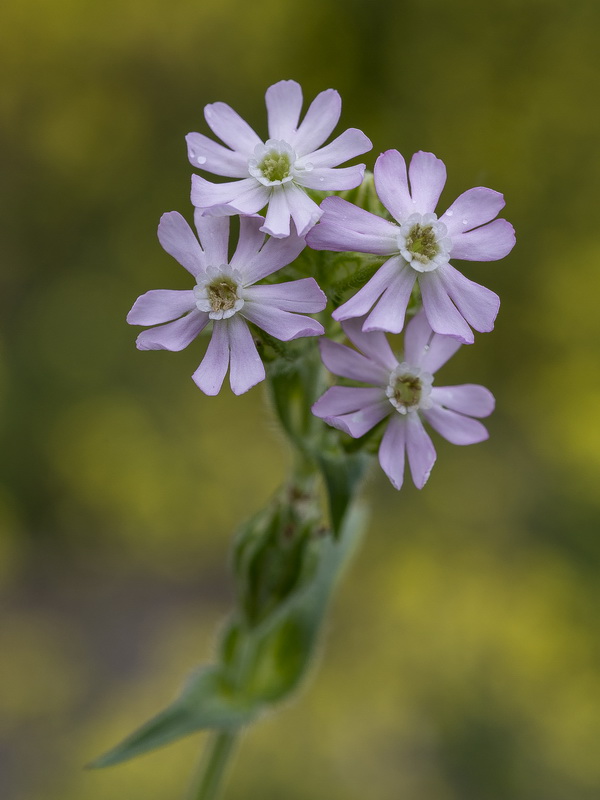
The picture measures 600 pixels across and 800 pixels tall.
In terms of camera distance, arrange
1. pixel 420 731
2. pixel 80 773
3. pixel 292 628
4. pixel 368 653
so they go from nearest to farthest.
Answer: pixel 292 628 → pixel 80 773 → pixel 420 731 → pixel 368 653

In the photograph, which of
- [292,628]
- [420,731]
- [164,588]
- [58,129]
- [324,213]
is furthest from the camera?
[58,129]

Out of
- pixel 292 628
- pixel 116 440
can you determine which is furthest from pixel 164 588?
pixel 292 628

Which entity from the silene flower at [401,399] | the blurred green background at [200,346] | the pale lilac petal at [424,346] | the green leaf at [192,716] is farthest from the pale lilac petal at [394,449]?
the blurred green background at [200,346]

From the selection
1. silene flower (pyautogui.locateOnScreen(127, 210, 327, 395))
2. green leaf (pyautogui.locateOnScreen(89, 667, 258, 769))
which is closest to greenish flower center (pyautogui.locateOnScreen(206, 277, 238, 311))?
silene flower (pyautogui.locateOnScreen(127, 210, 327, 395))

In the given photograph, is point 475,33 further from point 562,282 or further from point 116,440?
point 116,440

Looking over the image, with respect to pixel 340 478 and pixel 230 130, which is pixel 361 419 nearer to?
pixel 340 478

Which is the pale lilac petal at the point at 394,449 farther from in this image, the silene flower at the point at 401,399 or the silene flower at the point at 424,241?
the silene flower at the point at 424,241

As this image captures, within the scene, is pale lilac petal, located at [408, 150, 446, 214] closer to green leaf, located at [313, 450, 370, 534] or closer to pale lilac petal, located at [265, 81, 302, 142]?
pale lilac petal, located at [265, 81, 302, 142]

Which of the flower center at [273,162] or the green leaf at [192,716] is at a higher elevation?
the flower center at [273,162]
